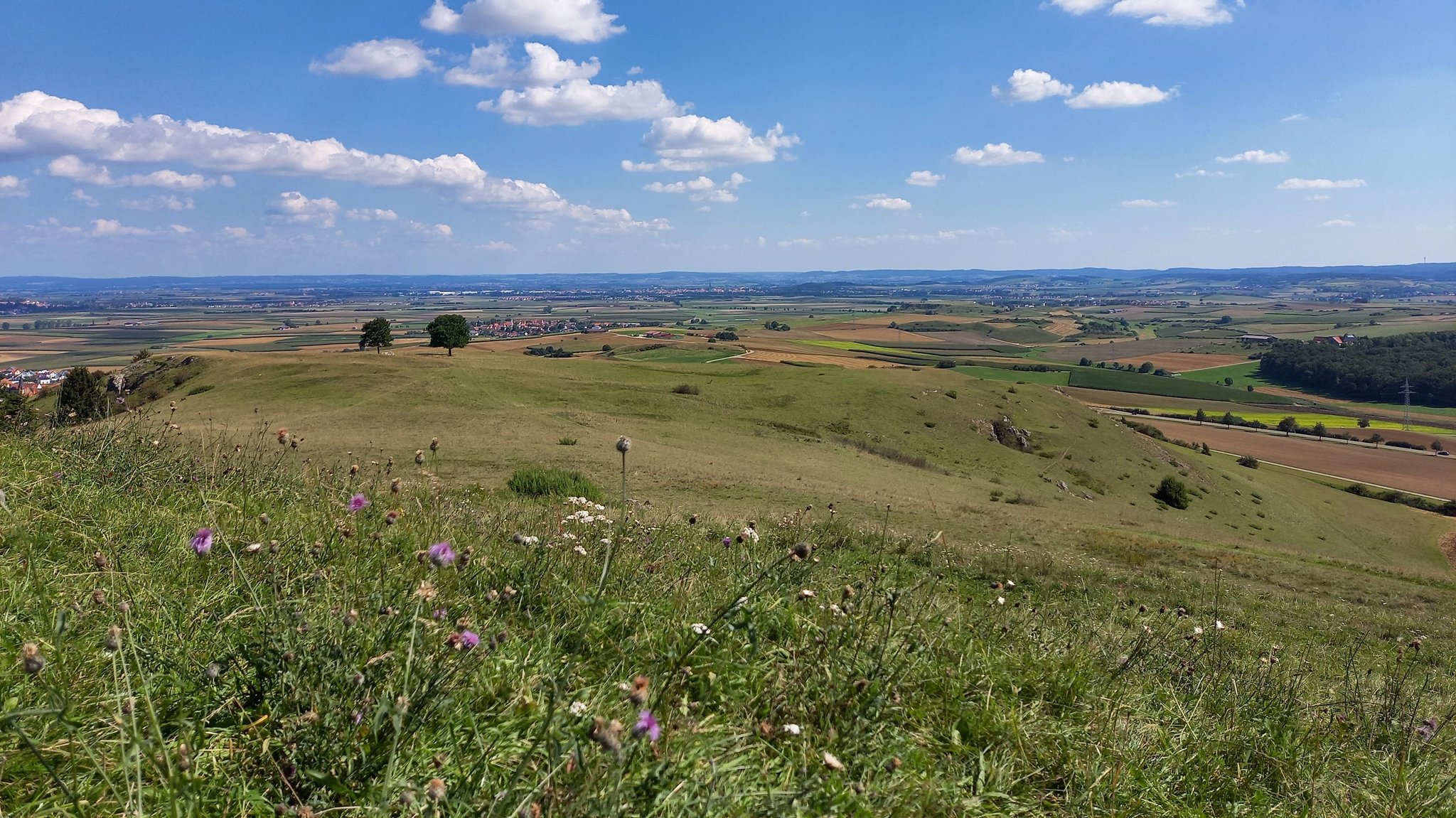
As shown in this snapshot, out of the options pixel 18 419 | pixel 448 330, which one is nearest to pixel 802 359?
pixel 448 330

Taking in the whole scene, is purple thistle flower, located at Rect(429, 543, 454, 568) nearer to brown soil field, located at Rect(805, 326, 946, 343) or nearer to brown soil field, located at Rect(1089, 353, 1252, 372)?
brown soil field, located at Rect(805, 326, 946, 343)

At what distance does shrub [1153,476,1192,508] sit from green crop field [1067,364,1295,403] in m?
63.5

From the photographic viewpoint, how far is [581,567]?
4.96 m

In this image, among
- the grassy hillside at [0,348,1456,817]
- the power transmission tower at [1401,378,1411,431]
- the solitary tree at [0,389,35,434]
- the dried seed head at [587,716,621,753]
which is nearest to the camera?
the dried seed head at [587,716,621,753]

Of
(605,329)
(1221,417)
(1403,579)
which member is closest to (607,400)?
(1403,579)

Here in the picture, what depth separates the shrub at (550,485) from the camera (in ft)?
61.4

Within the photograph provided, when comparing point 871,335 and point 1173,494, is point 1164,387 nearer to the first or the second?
point 871,335

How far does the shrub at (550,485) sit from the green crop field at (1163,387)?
10163cm

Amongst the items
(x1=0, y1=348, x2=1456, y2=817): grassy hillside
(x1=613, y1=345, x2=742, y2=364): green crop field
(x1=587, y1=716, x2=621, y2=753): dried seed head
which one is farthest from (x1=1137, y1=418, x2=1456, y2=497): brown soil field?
(x1=587, y1=716, x2=621, y2=753): dried seed head

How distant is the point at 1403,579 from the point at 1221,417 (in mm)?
78667

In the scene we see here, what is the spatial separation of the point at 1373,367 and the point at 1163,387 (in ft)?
A: 148

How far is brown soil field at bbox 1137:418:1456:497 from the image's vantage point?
209ft

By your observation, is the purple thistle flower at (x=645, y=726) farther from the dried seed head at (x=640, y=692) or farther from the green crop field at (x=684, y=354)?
the green crop field at (x=684, y=354)

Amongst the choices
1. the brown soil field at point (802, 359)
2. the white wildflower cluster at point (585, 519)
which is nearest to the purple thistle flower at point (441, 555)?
the white wildflower cluster at point (585, 519)
